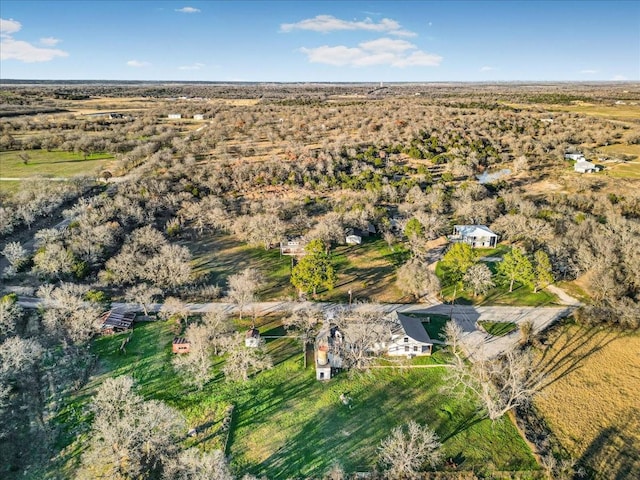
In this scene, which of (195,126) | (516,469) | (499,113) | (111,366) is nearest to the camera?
(516,469)

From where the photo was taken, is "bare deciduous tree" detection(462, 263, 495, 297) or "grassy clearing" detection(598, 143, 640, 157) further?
"grassy clearing" detection(598, 143, 640, 157)

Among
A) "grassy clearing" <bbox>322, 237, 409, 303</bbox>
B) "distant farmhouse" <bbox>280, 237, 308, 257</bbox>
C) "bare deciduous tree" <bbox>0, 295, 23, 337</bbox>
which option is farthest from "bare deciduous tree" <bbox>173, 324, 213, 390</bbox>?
"distant farmhouse" <bbox>280, 237, 308, 257</bbox>

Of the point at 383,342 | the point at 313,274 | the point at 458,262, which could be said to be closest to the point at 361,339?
the point at 383,342

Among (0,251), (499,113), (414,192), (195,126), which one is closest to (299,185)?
(414,192)

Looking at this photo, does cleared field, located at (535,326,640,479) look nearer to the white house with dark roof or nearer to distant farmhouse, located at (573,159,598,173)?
the white house with dark roof

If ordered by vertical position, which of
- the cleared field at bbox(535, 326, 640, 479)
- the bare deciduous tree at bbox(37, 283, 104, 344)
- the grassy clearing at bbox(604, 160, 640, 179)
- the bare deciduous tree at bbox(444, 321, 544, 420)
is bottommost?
the cleared field at bbox(535, 326, 640, 479)

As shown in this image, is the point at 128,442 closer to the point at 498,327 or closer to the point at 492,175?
the point at 498,327

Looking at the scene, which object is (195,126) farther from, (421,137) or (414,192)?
(414,192)
